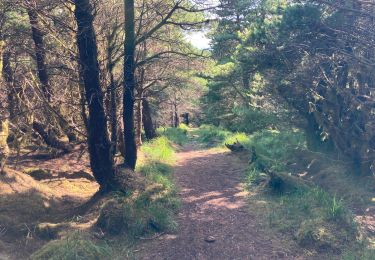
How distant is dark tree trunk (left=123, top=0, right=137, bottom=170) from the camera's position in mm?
7949

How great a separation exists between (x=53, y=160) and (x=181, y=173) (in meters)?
3.75

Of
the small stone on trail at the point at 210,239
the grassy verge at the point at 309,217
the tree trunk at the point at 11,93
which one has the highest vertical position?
the tree trunk at the point at 11,93

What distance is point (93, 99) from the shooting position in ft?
23.6

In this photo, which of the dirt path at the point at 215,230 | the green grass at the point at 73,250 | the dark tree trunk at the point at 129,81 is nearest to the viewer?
the green grass at the point at 73,250

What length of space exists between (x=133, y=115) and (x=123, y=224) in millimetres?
2940

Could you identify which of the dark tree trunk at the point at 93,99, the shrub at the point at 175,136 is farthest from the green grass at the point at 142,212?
the shrub at the point at 175,136

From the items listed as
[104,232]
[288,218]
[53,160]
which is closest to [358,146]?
[288,218]

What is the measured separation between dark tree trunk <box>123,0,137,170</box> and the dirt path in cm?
156

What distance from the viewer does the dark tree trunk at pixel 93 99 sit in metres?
6.95

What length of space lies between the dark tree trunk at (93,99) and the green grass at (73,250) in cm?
198

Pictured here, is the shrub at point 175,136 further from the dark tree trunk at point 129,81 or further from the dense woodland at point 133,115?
the dark tree trunk at point 129,81

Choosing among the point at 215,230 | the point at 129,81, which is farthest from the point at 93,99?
the point at 215,230

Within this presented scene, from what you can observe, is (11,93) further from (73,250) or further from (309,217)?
(309,217)

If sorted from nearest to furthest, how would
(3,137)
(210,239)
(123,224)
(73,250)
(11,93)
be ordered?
1. (73,250)
2. (210,239)
3. (123,224)
4. (3,137)
5. (11,93)
